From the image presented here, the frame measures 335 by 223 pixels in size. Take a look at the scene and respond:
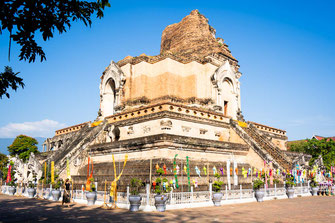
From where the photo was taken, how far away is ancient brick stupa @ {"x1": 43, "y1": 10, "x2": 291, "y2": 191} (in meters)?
17.2

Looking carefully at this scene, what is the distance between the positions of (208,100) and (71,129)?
601 inches

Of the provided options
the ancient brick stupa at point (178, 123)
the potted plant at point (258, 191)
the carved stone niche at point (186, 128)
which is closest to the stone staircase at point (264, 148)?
the ancient brick stupa at point (178, 123)

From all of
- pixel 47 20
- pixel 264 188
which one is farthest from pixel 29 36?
pixel 264 188

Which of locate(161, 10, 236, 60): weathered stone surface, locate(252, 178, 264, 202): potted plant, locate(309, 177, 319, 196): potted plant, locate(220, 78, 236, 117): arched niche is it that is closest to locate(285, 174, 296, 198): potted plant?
locate(309, 177, 319, 196): potted plant

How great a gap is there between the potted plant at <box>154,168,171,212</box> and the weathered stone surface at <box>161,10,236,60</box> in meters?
15.8

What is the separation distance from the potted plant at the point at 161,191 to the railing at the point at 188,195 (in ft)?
1.02

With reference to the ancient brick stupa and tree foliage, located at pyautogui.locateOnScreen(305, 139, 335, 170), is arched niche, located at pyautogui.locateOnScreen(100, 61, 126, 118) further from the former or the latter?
tree foliage, located at pyautogui.locateOnScreen(305, 139, 335, 170)

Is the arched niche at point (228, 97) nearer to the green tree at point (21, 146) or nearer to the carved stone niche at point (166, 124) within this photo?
the carved stone niche at point (166, 124)

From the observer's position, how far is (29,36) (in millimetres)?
7105

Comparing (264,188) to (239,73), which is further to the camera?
(239,73)

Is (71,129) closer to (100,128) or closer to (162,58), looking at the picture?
(100,128)

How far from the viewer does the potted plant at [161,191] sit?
1180cm

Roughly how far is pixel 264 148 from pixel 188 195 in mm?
10410

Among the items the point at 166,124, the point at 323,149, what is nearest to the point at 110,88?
the point at 166,124
